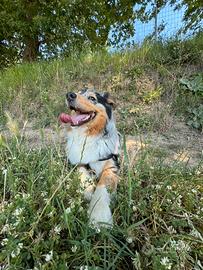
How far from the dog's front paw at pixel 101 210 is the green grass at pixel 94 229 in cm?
5

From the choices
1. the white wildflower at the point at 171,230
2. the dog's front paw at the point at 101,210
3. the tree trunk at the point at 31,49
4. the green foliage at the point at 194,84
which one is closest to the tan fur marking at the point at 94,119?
the dog's front paw at the point at 101,210

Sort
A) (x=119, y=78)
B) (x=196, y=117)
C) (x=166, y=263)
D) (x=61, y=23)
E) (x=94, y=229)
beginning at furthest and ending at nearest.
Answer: (x=61, y=23), (x=119, y=78), (x=196, y=117), (x=94, y=229), (x=166, y=263)

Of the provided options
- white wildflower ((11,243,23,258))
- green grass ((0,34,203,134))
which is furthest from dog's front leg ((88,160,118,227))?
green grass ((0,34,203,134))

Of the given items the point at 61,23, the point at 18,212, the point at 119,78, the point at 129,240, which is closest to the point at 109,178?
the point at 129,240

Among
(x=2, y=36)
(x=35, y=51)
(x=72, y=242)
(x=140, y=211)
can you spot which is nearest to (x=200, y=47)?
(x=140, y=211)

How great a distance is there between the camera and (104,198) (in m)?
2.51

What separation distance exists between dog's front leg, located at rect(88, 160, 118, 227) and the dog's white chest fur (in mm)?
209

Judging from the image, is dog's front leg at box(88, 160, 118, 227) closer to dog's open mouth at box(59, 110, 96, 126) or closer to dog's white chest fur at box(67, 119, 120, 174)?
dog's white chest fur at box(67, 119, 120, 174)

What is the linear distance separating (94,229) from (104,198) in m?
0.43

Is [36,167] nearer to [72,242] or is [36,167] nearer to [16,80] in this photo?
[72,242]

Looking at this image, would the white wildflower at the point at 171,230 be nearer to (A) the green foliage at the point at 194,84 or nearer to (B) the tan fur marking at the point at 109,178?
(B) the tan fur marking at the point at 109,178

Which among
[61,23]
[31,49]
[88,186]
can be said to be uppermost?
[61,23]

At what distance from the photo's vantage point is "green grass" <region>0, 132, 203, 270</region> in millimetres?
1889

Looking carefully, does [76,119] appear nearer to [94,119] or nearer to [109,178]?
[94,119]
